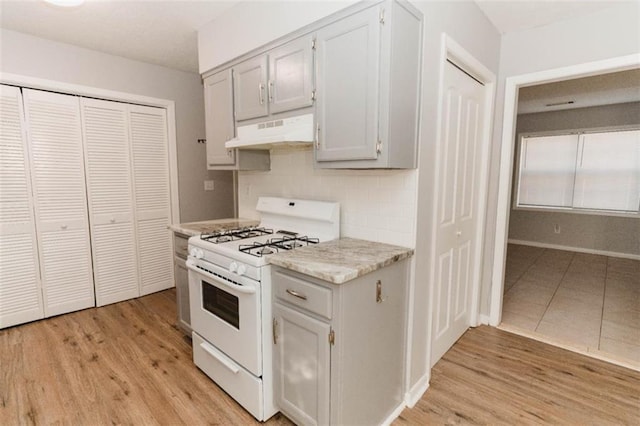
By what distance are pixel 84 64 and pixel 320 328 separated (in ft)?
11.3

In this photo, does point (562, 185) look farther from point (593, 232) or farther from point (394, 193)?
point (394, 193)

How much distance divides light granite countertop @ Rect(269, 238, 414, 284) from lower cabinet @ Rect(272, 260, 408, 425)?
6 cm

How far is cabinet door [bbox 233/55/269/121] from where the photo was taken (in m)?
2.17

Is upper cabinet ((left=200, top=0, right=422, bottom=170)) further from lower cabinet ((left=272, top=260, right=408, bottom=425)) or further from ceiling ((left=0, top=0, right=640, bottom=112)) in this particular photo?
ceiling ((left=0, top=0, right=640, bottom=112))

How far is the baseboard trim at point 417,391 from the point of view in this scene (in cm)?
191

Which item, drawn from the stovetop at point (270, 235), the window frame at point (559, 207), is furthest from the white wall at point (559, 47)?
the window frame at point (559, 207)

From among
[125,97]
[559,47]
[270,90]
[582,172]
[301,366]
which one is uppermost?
[559,47]

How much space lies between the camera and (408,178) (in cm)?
180

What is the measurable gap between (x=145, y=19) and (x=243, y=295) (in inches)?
92.1

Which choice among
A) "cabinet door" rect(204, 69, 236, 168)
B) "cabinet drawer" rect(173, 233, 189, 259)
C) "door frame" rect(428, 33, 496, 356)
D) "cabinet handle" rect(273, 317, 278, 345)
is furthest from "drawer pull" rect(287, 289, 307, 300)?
"cabinet door" rect(204, 69, 236, 168)

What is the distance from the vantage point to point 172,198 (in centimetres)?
377

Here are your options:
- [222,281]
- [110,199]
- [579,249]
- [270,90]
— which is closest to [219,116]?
[270,90]

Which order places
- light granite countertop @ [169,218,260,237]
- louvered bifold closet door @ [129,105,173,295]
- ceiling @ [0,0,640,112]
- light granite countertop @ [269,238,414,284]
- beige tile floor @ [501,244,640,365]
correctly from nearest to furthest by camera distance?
light granite countertop @ [269,238,414,284] → ceiling @ [0,0,640,112] → light granite countertop @ [169,218,260,237] → beige tile floor @ [501,244,640,365] → louvered bifold closet door @ [129,105,173,295]

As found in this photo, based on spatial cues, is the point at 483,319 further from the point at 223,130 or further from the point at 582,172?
the point at 582,172
